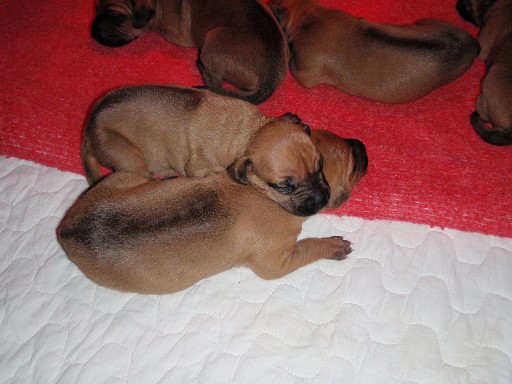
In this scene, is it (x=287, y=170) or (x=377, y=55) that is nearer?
(x=287, y=170)

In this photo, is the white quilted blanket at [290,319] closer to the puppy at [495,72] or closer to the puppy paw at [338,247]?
the puppy paw at [338,247]

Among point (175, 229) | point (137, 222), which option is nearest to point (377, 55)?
point (175, 229)

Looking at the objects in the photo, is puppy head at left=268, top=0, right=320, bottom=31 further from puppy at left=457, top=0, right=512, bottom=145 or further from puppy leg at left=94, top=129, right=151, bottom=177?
puppy leg at left=94, top=129, right=151, bottom=177

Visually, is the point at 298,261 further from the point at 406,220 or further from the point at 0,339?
the point at 0,339

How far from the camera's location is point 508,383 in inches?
92.4

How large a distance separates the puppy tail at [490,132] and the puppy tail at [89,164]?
2.45 meters

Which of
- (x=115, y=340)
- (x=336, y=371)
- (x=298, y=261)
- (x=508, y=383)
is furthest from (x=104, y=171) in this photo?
(x=508, y=383)

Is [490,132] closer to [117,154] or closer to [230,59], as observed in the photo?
[230,59]

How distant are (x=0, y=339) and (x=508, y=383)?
8.91ft

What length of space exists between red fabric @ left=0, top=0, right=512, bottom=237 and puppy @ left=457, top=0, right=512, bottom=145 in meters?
0.12

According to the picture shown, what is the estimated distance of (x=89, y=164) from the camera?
273 cm

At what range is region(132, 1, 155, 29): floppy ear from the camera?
3.22 metres

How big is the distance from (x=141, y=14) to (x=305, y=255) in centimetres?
203

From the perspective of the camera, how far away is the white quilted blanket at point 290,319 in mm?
2420
